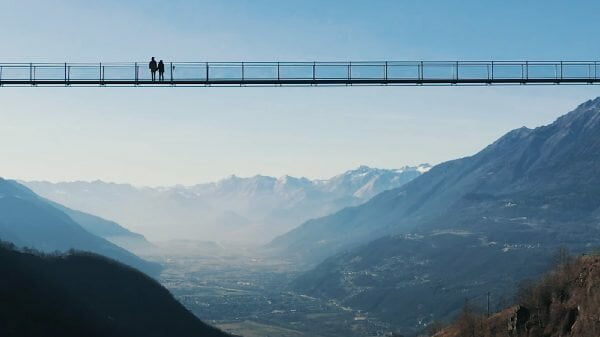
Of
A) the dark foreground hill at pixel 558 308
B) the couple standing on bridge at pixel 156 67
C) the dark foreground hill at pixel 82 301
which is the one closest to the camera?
the couple standing on bridge at pixel 156 67

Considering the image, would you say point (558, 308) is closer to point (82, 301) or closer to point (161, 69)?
point (161, 69)

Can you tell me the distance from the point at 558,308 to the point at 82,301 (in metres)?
94.6

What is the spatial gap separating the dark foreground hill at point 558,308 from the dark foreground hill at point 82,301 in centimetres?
6949

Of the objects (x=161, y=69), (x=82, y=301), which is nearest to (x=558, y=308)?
(x=161, y=69)

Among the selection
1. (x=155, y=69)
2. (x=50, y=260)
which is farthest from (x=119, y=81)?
(x=50, y=260)

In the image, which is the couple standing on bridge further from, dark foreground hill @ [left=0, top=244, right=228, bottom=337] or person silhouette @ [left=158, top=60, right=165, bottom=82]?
dark foreground hill @ [left=0, top=244, right=228, bottom=337]

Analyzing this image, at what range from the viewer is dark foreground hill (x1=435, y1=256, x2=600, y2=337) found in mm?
66625

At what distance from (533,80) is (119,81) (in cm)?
3231

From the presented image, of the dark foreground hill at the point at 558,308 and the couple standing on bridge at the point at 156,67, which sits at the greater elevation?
the couple standing on bridge at the point at 156,67

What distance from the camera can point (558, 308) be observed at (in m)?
71.8

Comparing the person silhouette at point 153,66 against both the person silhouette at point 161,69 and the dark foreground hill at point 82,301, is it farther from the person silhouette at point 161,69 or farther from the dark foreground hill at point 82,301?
the dark foreground hill at point 82,301

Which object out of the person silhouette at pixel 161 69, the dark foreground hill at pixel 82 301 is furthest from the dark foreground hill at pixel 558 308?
the dark foreground hill at pixel 82 301

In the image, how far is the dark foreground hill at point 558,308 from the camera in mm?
66625

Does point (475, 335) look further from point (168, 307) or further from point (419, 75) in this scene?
point (168, 307)
